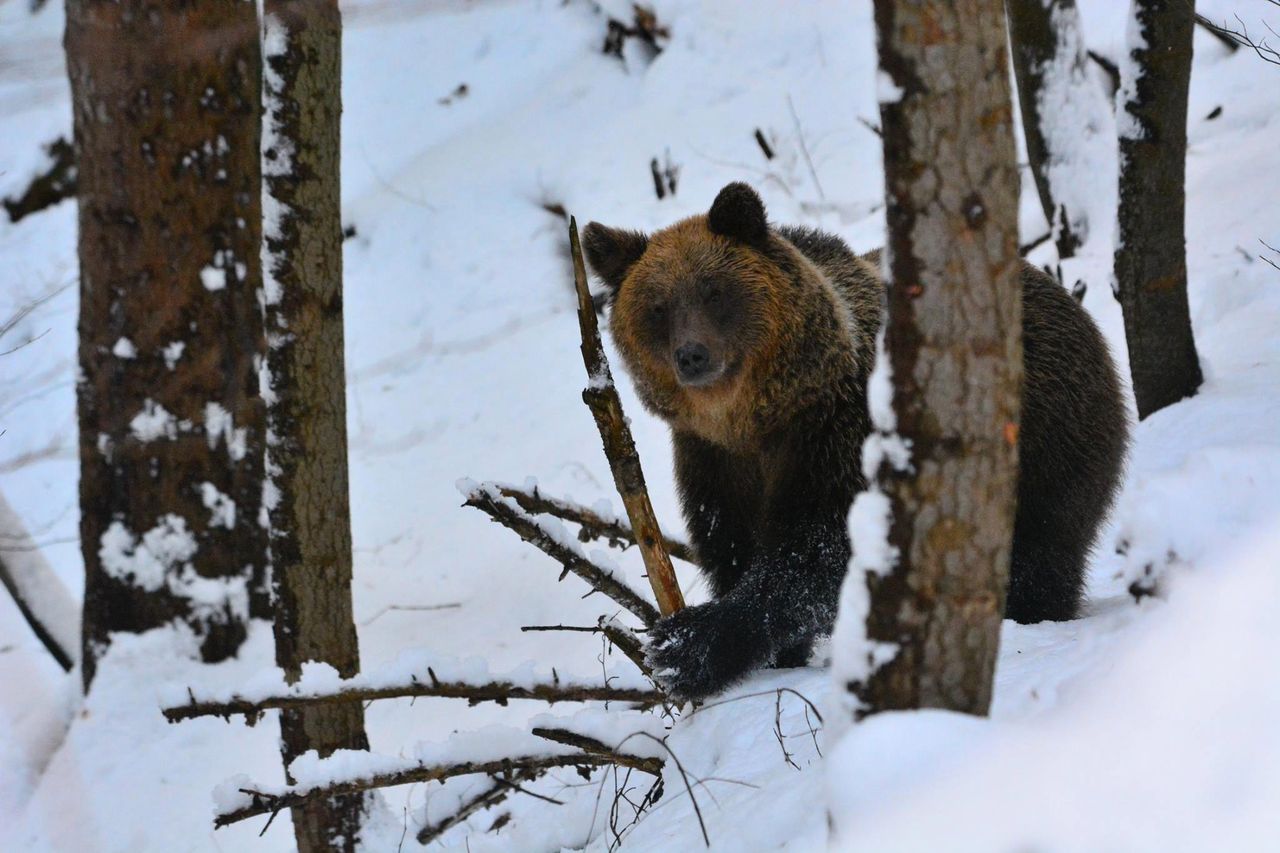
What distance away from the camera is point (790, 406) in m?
4.59

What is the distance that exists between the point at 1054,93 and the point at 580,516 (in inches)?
229

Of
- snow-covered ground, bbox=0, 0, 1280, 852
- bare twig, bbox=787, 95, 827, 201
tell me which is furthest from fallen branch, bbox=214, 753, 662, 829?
bare twig, bbox=787, 95, 827, 201

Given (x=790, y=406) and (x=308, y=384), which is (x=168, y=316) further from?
(x=790, y=406)

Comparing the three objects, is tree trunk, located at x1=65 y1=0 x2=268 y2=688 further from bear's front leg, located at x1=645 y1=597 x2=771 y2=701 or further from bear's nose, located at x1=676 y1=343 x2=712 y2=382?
bear's front leg, located at x1=645 y1=597 x2=771 y2=701

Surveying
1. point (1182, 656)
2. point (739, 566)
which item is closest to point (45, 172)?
point (739, 566)

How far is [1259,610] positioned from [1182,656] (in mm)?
173

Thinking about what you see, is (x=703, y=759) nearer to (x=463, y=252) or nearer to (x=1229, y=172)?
(x=1229, y=172)

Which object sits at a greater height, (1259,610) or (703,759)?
(1259,610)

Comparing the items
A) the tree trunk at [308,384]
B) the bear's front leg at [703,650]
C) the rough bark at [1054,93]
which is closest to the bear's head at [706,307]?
the bear's front leg at [703,650]

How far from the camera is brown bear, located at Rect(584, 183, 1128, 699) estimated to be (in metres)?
4.39

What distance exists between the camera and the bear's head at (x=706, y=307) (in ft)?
15.0

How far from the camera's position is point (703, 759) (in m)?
3.70

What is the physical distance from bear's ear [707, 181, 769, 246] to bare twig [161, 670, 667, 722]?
1921 millimetres

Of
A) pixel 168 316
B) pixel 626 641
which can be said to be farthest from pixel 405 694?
pixel 168 316
